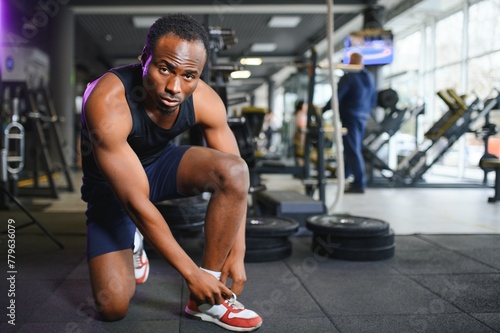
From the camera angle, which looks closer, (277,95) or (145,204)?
(145,204)

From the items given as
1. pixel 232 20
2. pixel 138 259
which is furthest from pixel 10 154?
pixel 232 20

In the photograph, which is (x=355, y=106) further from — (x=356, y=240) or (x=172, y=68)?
(x=172, y=68)

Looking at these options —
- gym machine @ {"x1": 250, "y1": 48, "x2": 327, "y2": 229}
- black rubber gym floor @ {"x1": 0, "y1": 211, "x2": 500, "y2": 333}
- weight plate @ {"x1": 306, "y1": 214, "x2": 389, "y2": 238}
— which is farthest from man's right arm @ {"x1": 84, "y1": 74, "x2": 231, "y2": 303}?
gym machine @ {"x1": 250, "y1": 48, "x2": 327, "y2": 229}

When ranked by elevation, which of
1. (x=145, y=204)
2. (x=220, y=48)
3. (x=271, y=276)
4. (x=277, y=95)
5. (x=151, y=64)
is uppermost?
(x=277, y=95)

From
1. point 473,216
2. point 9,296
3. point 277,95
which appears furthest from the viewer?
point 277,95

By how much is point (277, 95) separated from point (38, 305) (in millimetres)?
18239

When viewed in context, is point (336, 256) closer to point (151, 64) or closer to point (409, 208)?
point (151, 64)

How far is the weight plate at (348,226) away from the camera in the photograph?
7.31 ft

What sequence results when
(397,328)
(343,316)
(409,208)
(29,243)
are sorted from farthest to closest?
(409,208) < (29,243) < (343,316) < (397,328)

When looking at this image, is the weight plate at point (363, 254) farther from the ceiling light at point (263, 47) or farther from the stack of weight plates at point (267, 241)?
the ceiling light at point (263, 47)

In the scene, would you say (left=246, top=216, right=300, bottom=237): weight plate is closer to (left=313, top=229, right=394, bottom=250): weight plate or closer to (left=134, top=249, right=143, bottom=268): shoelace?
(left=313, top=229, right=394, bottom=250): weight plate

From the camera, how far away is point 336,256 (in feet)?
7.57

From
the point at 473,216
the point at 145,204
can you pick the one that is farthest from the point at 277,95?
the point at 145,204

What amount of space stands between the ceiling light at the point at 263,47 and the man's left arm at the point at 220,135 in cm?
1001
